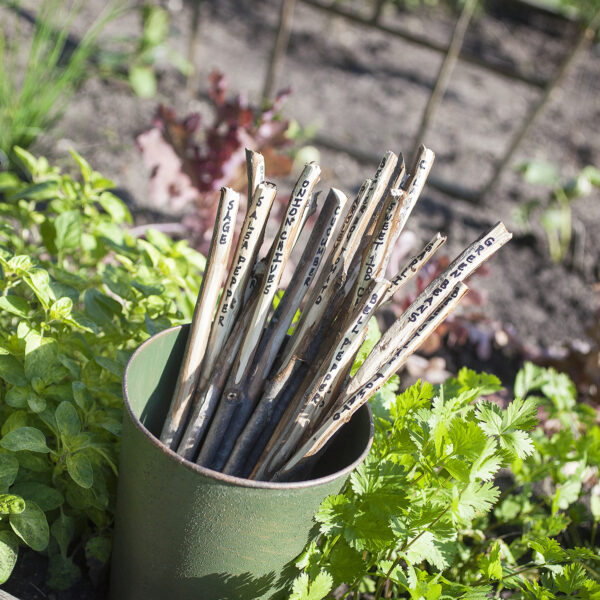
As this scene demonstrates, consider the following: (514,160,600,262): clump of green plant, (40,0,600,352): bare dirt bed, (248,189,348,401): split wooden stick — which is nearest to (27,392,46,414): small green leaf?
(248,189,348,401): split wooden stick

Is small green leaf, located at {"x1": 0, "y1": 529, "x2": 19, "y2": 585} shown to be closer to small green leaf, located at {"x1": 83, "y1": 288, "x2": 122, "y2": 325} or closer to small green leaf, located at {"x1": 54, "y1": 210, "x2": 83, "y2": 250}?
small green leaf, located at {"x1": 83, "y1": 288, "x2": 122, "y2": 325}

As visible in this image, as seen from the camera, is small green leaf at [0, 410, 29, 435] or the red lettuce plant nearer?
small green leaf at [0, 410, 29, 435]

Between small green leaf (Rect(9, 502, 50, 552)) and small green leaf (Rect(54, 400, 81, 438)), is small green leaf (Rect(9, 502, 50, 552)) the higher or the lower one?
the lower one

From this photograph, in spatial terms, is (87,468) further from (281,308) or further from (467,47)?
(467,47)

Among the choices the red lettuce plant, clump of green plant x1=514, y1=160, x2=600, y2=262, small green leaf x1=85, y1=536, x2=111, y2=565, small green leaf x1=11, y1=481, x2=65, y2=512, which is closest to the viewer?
small green leaf x1=11, y1=481, x2=65, y2=512

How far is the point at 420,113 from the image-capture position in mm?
4328

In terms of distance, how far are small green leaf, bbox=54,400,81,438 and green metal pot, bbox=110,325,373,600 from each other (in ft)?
0.33

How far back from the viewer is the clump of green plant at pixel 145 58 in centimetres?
333

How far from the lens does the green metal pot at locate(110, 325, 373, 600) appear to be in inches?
33.9

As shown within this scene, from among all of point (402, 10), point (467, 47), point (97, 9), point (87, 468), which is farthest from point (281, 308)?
point (402, 10)

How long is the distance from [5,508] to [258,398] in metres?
0.39

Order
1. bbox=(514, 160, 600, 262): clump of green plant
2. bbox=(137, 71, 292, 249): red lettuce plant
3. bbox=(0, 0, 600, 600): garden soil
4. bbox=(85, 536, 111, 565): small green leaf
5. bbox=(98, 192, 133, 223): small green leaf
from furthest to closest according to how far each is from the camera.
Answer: bbox=(514, 160, 600, 262): clump of green plant < bbox=(0, 0, 600, 600): garden soil < bbox=(137, 71, 292, 249): red lettuce plant < bbox=(98, 192, 133, 223): small green leaf < bbox=(85, 536, 111, 565): small green leaf

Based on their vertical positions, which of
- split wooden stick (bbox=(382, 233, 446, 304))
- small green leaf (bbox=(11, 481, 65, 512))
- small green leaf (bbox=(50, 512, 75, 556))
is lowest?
small green leaf (bbox=(50, 512, 75, 556))

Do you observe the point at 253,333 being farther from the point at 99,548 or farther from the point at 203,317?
the point at 99,548
